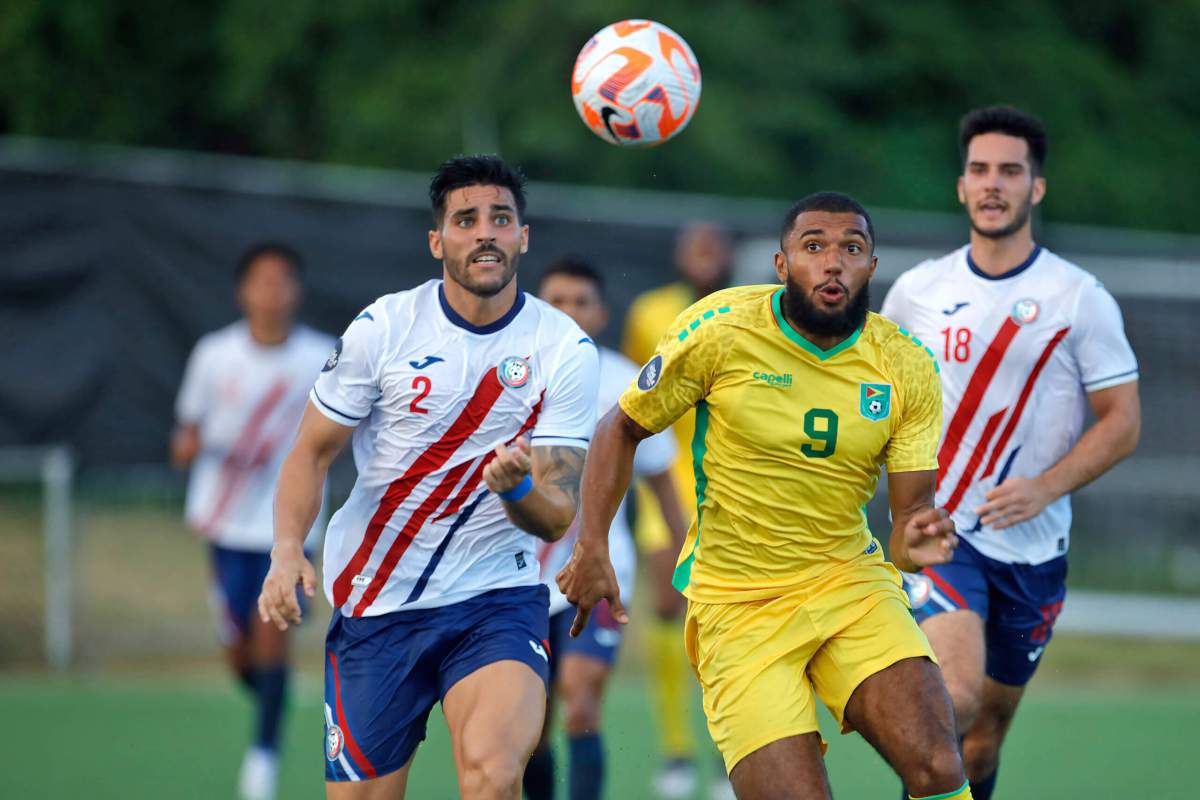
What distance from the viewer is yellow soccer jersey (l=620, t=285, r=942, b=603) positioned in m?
5.64

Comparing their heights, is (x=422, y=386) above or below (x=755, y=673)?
above

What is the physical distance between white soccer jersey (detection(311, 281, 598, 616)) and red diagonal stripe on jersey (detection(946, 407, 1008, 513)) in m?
1.61

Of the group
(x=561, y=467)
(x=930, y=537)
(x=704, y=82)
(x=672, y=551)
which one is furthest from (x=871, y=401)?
(x=704, y=82)

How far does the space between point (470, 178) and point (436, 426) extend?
0.83 metres

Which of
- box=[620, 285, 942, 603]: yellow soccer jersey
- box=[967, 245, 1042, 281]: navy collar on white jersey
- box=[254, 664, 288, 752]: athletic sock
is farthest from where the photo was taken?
box=[254, 664, 288, 752]: athletic sock

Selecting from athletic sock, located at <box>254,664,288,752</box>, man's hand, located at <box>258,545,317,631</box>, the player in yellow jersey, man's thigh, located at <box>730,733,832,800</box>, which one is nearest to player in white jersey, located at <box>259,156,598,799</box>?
man's hand, located at <box>258,545,317,631</box>

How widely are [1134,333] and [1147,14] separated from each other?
8.86 metres

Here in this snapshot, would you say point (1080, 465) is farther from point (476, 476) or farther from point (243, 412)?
point (243, 412)

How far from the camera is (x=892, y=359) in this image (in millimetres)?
5695

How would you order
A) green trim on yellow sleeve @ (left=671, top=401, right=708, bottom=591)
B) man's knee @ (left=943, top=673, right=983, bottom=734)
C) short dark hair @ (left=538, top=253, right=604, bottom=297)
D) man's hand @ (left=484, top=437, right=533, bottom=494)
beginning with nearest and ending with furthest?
man's hand @ (left=484, top=437, right=533, bottom=494), green trim on yellow sleeve @ (left=671, top=401, right=708, bottom=591), man's knee @ (left=943, top=673, right=983, bottom=734), short dark hair @ (left=538, top=253, right=604, bottom=297)

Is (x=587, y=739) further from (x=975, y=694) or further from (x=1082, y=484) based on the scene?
(x=1082, y=484)

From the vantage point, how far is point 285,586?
5527mm

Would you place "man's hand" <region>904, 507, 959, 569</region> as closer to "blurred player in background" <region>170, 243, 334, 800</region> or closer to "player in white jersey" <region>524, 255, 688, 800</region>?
"player in white jersey" <region>524, 255, 688, 800</region>

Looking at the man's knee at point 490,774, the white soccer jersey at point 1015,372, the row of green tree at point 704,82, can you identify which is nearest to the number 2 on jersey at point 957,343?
Result: the white soccer jersey at point 1015,372
